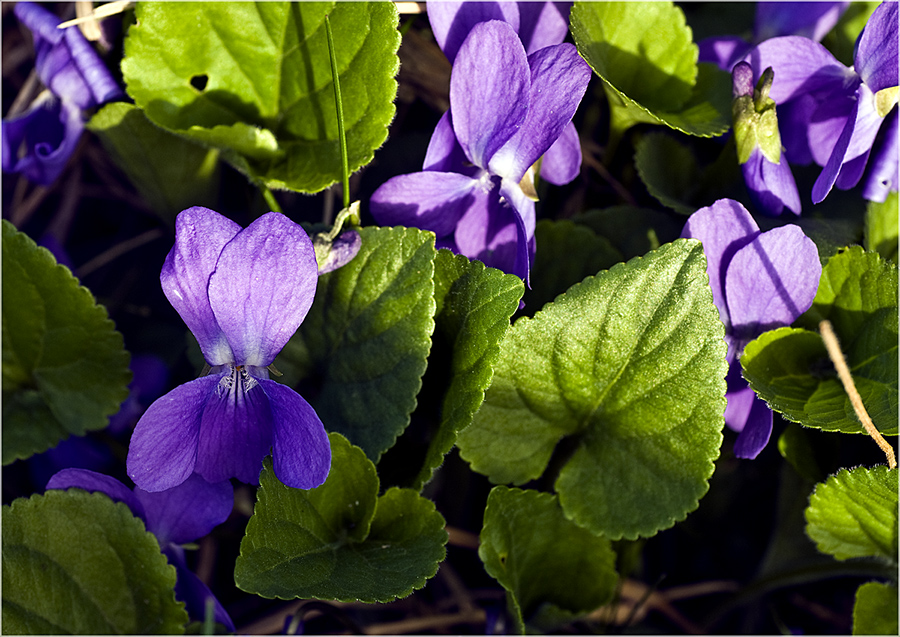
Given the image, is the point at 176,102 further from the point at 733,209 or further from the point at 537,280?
the point at 733,209

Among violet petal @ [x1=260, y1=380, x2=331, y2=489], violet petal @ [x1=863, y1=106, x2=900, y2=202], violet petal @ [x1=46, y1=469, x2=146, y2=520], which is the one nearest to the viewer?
violet petal @ [x1=260, y1=380, x2=331, y2=489]

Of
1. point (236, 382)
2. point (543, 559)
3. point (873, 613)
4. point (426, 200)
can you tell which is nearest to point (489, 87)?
point (426, 200)

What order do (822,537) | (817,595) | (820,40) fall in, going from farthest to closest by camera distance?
(817,595) < (820,40) < (822,537)

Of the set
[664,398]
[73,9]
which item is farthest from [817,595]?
[73,9]

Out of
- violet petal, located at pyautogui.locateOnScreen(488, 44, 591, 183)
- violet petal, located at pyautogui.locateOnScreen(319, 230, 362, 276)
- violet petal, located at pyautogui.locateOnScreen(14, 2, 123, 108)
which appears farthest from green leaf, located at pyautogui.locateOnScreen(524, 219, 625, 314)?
violet petal, located at pyautogui.locateOnScreen(14, 2, 123, 108)

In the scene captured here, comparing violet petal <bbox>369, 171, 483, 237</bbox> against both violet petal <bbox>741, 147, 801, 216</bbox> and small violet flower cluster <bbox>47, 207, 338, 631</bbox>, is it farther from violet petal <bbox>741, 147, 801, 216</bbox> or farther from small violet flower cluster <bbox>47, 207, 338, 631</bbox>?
violet petal <bbox>741, 147, 801, 216</bbox>

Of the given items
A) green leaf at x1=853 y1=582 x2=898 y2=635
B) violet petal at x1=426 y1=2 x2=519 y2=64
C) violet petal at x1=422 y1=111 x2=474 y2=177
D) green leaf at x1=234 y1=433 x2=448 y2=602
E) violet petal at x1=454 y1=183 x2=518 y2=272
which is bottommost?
green leaf at x1=853 y1=582 x2=898 y2=635
